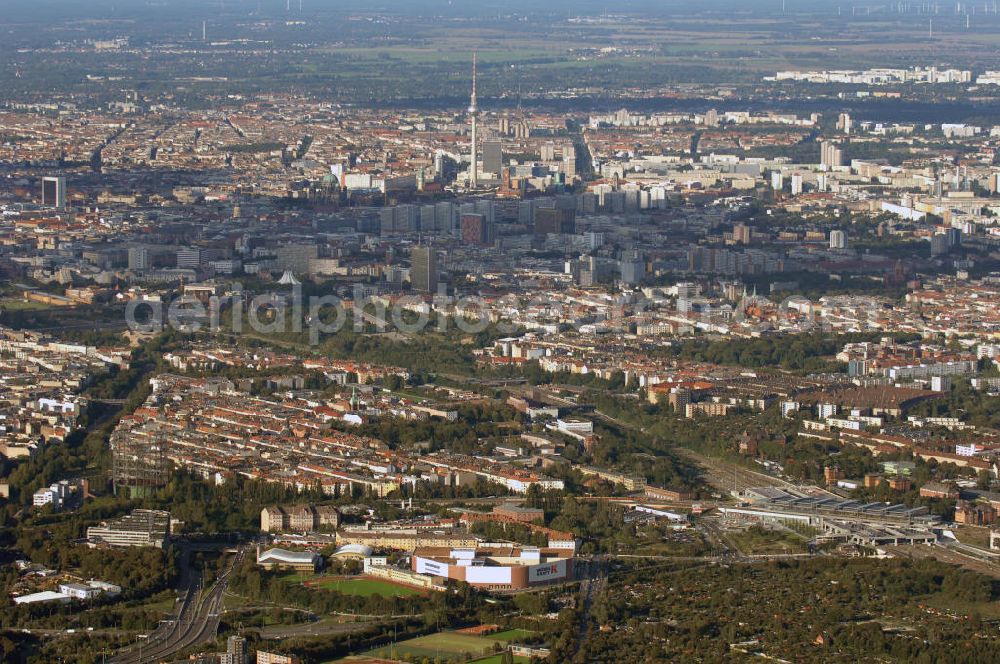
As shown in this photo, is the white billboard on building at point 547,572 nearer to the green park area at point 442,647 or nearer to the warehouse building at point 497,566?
the warehouse building at point 497,566

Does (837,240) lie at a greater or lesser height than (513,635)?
lesser

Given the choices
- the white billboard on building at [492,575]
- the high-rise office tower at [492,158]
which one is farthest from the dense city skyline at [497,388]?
the high-rise office tower at [492,158]

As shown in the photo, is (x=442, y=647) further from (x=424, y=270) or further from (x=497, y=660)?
(x=424, y=270)

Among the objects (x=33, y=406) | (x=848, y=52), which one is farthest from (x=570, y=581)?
(x=848, y=52)

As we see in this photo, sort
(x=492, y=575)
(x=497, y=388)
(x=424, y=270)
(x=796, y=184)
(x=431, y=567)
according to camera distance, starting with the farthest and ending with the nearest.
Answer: (x=796, y=184), (x=424, y=270), (x=497, y=388), (x=431, y=567), (x=492, y=575)

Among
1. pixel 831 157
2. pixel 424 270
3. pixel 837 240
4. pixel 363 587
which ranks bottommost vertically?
pixel 831 157

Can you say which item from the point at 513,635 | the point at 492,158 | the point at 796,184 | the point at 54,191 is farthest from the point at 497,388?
the point at 492,158

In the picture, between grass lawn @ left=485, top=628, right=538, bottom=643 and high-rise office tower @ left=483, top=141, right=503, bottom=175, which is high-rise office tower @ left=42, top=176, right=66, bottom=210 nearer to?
high-rise office tower @ left=483, top=141, right=503, bottom=175

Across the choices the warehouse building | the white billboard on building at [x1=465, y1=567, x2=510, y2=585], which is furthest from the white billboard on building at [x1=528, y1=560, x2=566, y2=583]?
the white billboard on building at [x1=465, y1=567, x2=510, y2=585]

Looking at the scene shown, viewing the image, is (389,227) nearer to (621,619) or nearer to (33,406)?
(33,406)
